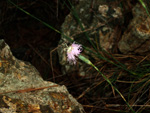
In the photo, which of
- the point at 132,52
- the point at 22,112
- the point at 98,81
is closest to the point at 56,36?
the point at 98,81

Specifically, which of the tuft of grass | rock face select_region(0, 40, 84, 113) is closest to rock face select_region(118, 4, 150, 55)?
the tuft of grass

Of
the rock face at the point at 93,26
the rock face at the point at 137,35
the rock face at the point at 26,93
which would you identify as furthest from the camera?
the rock face at the point at 93,26

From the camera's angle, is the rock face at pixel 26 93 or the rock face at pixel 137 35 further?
the rock face at pixel 137 35

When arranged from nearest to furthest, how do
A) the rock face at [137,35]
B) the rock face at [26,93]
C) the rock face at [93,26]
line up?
the rock face at [26,93]
the rock face at [137,35]
the rock face at [93,26]

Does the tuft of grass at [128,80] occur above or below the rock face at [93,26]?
below

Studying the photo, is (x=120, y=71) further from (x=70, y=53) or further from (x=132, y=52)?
(x=70, y=53)

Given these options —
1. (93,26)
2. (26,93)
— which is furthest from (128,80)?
(26,93)

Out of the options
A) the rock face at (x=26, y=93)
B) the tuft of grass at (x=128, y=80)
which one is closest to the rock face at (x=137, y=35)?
the tuft of grass at (x=128, y=80)

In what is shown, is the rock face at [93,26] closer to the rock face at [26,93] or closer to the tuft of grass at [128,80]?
the tuft of grass at [128,80]
